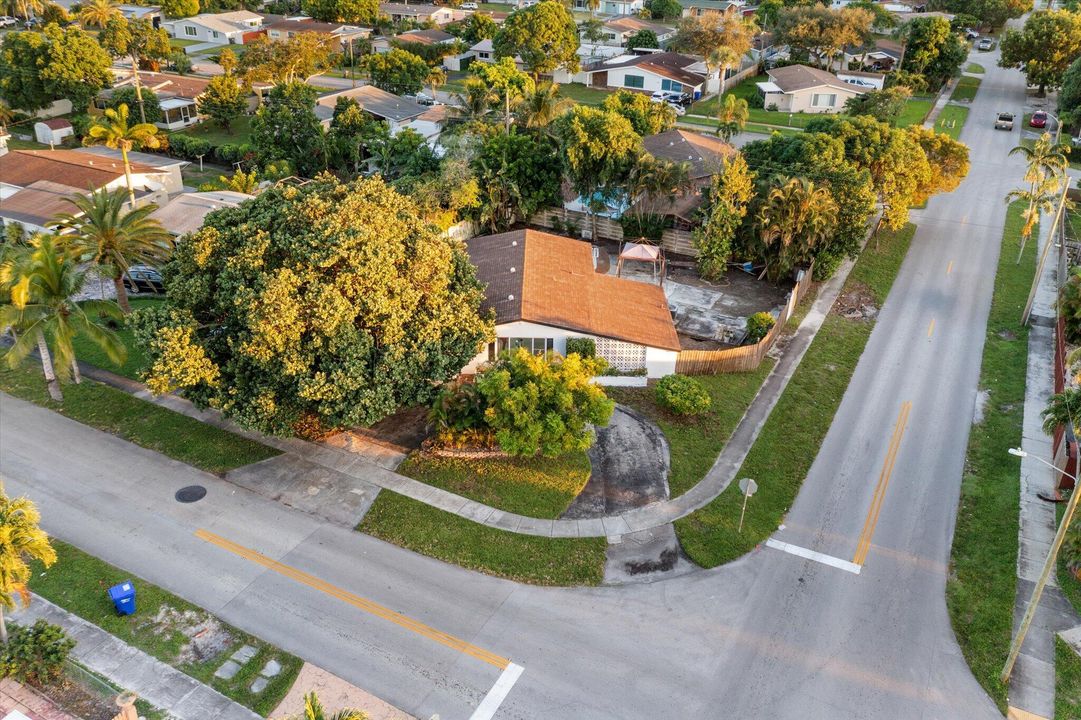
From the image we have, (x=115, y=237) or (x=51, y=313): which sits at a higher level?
(x=115, y=237)

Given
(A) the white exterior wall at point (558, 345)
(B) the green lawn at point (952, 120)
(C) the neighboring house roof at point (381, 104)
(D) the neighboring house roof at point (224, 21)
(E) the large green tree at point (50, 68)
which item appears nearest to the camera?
(A) the white exterior wall at point (558, 345)

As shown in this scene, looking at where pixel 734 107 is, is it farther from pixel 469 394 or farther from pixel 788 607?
pixel 788 607

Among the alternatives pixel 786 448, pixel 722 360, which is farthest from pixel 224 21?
pixel 786 448

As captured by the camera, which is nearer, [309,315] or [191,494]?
[309,315]

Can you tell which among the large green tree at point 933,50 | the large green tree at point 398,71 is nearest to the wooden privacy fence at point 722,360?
the large green tree at point 398,71

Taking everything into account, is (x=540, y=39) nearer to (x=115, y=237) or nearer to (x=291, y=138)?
(x=291, y=138)

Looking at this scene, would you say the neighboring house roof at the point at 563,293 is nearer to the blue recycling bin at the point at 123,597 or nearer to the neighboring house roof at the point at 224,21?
the blue recycling bin at the point at 123,597

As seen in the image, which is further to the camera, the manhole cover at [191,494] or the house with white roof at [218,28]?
the house with white roof at [218,28]
